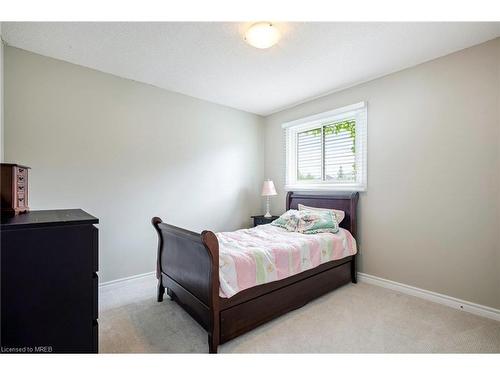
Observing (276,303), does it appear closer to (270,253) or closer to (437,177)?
(270,253)

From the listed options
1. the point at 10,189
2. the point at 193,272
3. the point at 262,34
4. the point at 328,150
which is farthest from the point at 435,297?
the point at 10,189

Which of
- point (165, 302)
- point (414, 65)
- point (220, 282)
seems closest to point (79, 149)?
point (165, 302)

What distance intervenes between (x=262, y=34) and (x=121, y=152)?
2.03 meters

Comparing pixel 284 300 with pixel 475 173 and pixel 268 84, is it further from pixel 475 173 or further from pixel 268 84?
pixel 268 84

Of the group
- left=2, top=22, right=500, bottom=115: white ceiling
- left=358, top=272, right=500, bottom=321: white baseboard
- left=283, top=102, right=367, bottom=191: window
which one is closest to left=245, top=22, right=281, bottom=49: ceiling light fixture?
left=2, top=22, right=500, bottom=115: white ceiling

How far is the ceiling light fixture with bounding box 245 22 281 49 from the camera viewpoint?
1.92 meters

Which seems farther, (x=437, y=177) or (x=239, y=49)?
(x=437, y=177)

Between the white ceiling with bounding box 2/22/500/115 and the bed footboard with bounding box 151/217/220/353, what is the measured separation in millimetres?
1642

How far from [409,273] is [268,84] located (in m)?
2.72

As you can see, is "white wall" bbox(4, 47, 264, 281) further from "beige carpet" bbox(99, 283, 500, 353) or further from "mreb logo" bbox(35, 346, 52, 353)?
"mreb logo" bbox(35, 346, 52, 353)

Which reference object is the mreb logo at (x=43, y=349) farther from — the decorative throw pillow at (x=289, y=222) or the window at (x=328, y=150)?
the window at (x=328, y=150)

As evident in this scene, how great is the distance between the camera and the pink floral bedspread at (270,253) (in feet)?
6.07

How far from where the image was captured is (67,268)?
1155 millimetres

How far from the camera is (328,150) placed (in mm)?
3527
